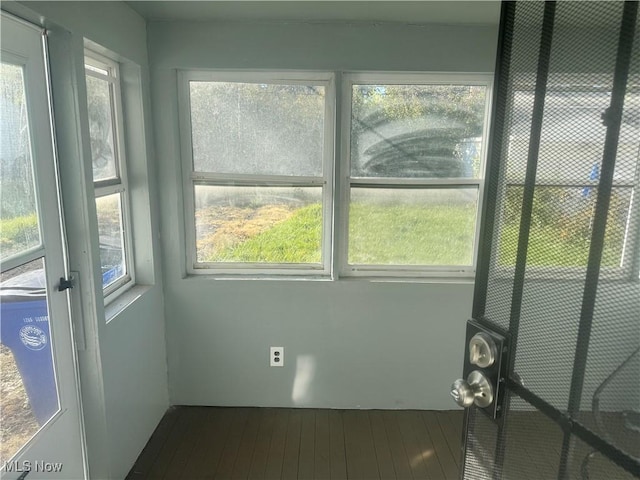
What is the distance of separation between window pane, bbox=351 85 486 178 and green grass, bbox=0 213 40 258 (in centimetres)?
155

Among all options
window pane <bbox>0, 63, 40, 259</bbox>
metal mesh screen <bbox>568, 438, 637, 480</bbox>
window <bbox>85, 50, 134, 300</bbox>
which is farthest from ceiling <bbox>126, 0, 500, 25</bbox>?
metal mesh screen <bbox>568, 438, 637, 480</bbox>

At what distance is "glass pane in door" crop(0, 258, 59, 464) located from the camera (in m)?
1.27

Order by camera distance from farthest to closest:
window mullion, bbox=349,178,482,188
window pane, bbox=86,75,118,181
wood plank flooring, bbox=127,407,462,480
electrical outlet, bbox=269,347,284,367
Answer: electrical outlet, bbox=269,347,284,367
window mullion, bbox=349,178,482,188
wood plank flooring, bbox=127,407,462,480
window pane, bbox=86,75,118,181

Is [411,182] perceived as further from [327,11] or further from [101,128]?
[101,128]

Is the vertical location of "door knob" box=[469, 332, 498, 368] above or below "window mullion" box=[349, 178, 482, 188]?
below

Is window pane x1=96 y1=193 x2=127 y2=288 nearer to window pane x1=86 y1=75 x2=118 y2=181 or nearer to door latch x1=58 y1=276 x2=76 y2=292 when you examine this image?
window pane x1=86 y1=75 x2=118 y2=181

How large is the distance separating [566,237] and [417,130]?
1618 millimetres

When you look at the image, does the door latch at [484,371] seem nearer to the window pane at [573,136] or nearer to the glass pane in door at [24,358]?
the window pane at [573,136]

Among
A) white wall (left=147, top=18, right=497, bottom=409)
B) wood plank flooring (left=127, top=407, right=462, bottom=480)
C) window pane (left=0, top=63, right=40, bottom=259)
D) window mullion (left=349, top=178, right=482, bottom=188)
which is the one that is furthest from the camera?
window mullion (left=349, top=178, right=482, bottom=188)

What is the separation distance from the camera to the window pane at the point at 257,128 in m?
2.26

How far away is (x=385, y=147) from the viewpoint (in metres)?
2.32

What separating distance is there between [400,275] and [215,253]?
1.12 meters

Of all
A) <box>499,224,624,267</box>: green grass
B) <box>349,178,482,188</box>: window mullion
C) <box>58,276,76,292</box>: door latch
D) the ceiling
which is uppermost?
the ceiling

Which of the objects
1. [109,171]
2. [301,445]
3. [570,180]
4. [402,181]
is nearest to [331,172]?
[402,181]
